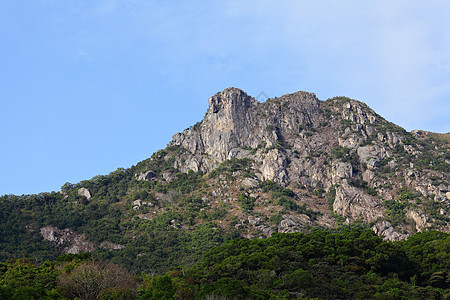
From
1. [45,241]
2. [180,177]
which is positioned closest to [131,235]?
[45,241]

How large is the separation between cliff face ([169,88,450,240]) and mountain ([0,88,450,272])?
1.13 feet

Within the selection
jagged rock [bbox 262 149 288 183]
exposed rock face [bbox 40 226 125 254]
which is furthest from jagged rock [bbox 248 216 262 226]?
exposed rock face [bbox 40 226 125 254]

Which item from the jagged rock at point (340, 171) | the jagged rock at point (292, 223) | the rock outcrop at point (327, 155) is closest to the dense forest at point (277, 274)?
the jagged rock at point (292, 223)

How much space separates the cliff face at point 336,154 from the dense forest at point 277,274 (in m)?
36.0

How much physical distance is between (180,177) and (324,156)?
43.3 metres

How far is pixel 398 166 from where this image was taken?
131750mm

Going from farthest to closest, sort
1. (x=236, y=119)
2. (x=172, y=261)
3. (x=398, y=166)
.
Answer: (x=236, y=119), (x=398, y=166), (x=172, y=261)

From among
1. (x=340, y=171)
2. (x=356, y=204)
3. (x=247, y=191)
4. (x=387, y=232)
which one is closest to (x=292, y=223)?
(x=356, y=204)

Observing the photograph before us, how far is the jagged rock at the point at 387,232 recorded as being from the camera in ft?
356

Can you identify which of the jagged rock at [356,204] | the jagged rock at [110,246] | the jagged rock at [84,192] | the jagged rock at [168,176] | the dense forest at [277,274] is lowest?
the dense forest at [277,274]

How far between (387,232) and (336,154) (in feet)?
116

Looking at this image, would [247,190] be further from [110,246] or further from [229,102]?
[110,246]

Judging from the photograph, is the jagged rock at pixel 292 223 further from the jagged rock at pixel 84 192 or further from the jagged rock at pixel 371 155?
the jagged rock at pixel 84 192

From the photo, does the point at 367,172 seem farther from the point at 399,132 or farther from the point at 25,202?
the point at 25,202
